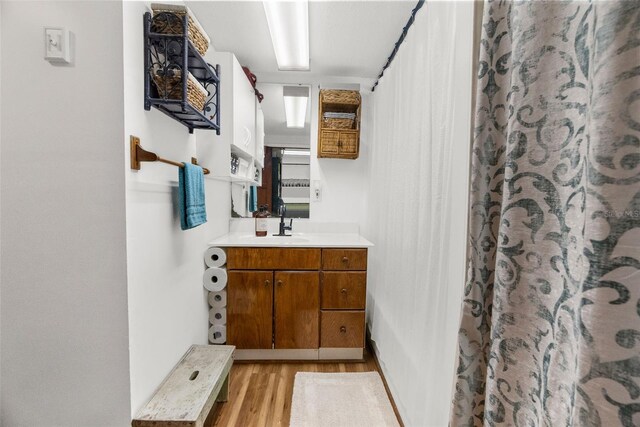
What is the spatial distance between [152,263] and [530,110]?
1.47m

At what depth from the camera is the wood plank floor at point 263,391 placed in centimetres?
155

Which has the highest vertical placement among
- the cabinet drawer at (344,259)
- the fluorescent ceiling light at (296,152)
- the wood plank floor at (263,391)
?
the fluorescent ceiling light at (296,152)

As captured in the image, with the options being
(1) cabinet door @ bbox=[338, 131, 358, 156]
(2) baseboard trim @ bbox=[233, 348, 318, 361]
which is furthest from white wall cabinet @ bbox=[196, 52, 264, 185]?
(2) baseboard trim @ bbox=[233, 348, 318, 361]

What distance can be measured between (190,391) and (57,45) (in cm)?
153

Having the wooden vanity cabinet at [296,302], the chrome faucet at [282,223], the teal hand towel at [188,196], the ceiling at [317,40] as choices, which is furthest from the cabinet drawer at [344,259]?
the ceiling at [317,40]

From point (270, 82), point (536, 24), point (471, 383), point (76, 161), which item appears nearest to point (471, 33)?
point (536, 24)

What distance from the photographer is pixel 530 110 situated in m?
0.61

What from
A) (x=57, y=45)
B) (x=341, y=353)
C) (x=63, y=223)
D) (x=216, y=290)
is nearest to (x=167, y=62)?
(x=57, y=45)

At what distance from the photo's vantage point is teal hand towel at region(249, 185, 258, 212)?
8.30 feet

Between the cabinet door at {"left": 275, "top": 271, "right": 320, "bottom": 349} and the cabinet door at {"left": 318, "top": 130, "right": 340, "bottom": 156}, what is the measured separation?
1.08 m

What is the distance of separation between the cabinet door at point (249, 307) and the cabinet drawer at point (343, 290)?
16.4 inches

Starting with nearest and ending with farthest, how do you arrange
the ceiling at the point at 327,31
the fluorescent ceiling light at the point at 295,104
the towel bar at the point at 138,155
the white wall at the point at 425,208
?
the white wall at the point at 425,208 → the towel bar at the point at 138,155 → the ceiling at the point at 327,31 → the fluorescent ceiling light at the point at 295,104

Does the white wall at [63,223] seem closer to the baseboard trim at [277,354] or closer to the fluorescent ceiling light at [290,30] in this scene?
the fluorescent ceiling light at [290,30]

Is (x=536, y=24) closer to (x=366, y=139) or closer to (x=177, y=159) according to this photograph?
(x=177, y=159)
